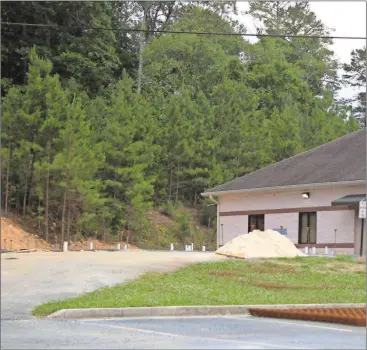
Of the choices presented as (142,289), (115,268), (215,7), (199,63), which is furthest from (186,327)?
Result: (215,7)

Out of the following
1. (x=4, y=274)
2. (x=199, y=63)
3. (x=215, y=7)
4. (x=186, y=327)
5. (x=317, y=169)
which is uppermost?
(x=215, y=7)

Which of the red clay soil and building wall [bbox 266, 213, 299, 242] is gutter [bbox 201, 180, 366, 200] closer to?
building wall [bbox 266, 213, 299, 242]

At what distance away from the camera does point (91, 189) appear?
3089 centimetres

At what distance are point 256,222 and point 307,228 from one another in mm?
2704

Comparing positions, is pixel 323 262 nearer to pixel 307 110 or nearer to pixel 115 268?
pixel 115 268

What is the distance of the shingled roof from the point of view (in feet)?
91.7

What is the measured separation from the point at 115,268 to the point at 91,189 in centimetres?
1412

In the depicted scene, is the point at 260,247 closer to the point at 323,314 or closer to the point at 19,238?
the point at 19,238

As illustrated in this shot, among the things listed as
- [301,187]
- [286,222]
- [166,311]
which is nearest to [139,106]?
[286,222]

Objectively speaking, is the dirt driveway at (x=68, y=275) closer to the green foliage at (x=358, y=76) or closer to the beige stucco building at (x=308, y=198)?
the beige stucco building at (x=308, y=198)

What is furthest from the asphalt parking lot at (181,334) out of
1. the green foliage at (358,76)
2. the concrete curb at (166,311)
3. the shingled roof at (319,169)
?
the green foliage at (358,76)

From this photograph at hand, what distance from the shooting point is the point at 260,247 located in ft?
74.5

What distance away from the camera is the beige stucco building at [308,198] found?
2739 cm

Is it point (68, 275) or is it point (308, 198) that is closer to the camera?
point (68, 275)
